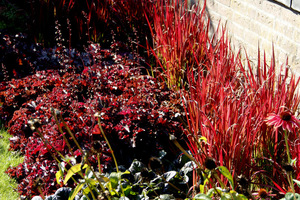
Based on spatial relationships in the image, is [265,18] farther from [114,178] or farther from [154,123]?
[114,178]

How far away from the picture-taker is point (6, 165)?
10.8ft

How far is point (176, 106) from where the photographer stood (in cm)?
315

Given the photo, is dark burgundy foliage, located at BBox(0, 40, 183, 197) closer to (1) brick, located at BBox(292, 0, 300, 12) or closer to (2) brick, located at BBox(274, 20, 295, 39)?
(2) brick, located at BBox(274, 20, 295, 39)

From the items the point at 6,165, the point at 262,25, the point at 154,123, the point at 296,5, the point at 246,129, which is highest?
the point at 296,5

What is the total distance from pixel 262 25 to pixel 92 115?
80.0 inches

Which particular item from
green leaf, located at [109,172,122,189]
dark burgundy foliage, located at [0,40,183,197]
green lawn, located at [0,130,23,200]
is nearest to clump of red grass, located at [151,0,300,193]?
dark burgundy foliage, located at [0,40,183,197]

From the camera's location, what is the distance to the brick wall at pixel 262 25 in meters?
3.19

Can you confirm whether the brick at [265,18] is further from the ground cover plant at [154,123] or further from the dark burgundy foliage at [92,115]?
the dark burgundy foliage at [92,115]

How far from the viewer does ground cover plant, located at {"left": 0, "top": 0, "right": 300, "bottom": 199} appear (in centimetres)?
214

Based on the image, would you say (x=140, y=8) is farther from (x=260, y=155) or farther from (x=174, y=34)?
(x=260, y=155)

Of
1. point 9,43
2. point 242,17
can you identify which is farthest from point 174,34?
point 9,43

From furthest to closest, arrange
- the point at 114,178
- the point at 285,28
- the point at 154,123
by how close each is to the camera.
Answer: the point at 285,28
the point at 154,123
the point at 114,178

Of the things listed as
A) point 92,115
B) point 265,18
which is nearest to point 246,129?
point 92,115

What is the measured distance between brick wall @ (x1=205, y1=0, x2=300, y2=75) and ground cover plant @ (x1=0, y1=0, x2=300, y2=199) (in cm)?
22
